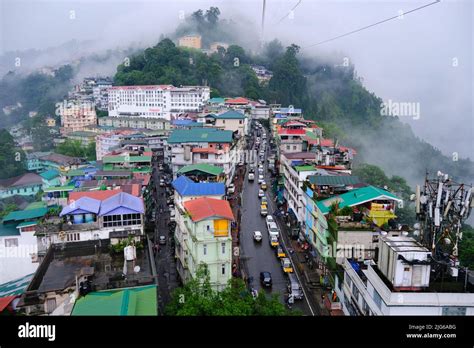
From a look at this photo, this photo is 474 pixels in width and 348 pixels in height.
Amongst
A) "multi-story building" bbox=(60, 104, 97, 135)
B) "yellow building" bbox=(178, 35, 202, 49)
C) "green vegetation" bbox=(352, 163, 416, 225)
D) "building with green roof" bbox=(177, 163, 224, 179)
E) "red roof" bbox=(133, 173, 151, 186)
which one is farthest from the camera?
"yellow building" bbox=(178, 35, 202, 49)

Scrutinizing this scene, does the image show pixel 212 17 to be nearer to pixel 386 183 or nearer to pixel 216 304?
pixel 386 183

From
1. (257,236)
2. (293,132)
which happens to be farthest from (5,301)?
(293,132)

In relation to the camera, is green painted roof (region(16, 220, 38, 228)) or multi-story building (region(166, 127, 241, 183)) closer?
green painted roof (region(16, 220, 38, 228))

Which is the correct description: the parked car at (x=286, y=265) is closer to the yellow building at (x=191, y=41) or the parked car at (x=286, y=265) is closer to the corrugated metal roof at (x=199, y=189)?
the corrugated metal roof at (x=199, y=189)

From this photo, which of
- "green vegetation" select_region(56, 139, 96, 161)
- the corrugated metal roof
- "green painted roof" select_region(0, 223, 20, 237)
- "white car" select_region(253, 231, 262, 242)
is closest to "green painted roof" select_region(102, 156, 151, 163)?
the corrugated metal roof

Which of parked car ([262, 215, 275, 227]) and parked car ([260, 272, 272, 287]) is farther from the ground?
parked car ([262, 215, 275, 227])

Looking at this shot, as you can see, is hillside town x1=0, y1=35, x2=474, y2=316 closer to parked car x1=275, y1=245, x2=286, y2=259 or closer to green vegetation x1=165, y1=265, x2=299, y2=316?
parked car x1=275, y1=245, x2=286, y2=259

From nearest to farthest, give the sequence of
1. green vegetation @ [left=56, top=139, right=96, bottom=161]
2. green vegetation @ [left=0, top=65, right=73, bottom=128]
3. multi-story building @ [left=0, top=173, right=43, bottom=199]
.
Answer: multi-story building @ [left=0, top=173, right=43, bottom=199]
green vegetation @ [left=56, top=139, right=96, bottom=161]
green vegetation @ [left=0, top=65, right=73, bottom=128]
